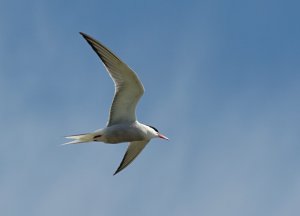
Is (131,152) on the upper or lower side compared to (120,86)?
lower

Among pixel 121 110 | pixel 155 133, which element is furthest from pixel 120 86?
pixel 155 133

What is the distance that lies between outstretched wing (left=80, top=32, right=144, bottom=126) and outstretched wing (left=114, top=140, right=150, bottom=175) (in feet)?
4.58

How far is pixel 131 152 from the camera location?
49.9ft

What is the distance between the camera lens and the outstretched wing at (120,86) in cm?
1238

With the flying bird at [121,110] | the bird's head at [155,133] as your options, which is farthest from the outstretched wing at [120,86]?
the bird's head at [155,133]

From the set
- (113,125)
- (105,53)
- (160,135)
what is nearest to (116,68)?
(105,53)

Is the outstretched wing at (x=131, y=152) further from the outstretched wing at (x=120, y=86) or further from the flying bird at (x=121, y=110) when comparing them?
the outstretched wing at (x=120, y=86)

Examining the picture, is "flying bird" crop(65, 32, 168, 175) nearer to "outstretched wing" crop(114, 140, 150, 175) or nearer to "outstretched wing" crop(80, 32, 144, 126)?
"outstretched wing" crop(80, 32, 144, 126)

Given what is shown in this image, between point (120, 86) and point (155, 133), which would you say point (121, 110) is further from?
point (155, 133)

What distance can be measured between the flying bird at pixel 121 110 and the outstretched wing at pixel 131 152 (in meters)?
0.55

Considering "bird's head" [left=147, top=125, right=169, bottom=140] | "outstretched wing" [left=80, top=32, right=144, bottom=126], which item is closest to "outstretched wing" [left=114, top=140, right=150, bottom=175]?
"bird's head" [left=147, top=125, right=169, bottom=140]

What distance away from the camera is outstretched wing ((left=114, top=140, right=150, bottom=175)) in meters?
15.1

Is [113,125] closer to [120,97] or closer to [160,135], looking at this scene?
[120,97]

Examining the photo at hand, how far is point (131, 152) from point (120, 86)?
2.53m
